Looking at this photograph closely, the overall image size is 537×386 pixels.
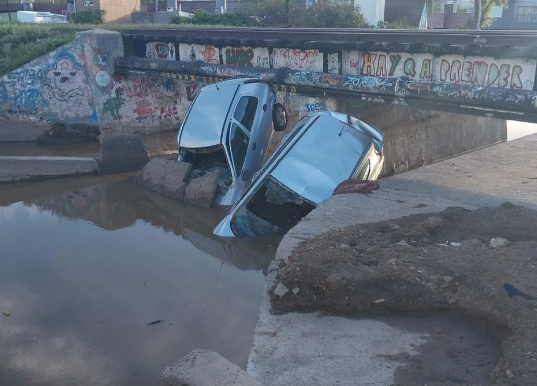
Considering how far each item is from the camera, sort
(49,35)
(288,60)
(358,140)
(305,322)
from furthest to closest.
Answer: (49,35), (288,60), (358,140), (305,322)

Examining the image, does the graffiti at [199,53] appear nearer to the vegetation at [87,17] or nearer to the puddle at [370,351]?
the puddle at [370,351]

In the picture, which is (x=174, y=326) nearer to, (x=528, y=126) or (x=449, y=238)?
(x=449, y=238)

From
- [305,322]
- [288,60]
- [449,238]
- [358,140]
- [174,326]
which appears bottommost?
[174,326]

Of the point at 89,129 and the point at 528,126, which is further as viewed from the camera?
the point at 528,126

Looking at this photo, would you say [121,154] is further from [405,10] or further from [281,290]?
[405,10]

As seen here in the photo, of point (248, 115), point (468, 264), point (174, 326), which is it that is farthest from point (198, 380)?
point (248, 115)

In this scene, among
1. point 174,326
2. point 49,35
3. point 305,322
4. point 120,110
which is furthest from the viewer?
point 49,35

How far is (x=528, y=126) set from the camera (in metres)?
25.8

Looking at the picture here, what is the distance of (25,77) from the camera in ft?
58.0

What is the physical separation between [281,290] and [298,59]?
8631 millimetres

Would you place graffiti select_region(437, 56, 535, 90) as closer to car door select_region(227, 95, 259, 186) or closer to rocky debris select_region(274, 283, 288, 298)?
car door select_region(227, 95, 259, 186)

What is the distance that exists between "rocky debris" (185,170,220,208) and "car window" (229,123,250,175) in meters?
0.45

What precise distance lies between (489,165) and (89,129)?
38.7 ft

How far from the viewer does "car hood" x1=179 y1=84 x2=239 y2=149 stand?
11922 mm
